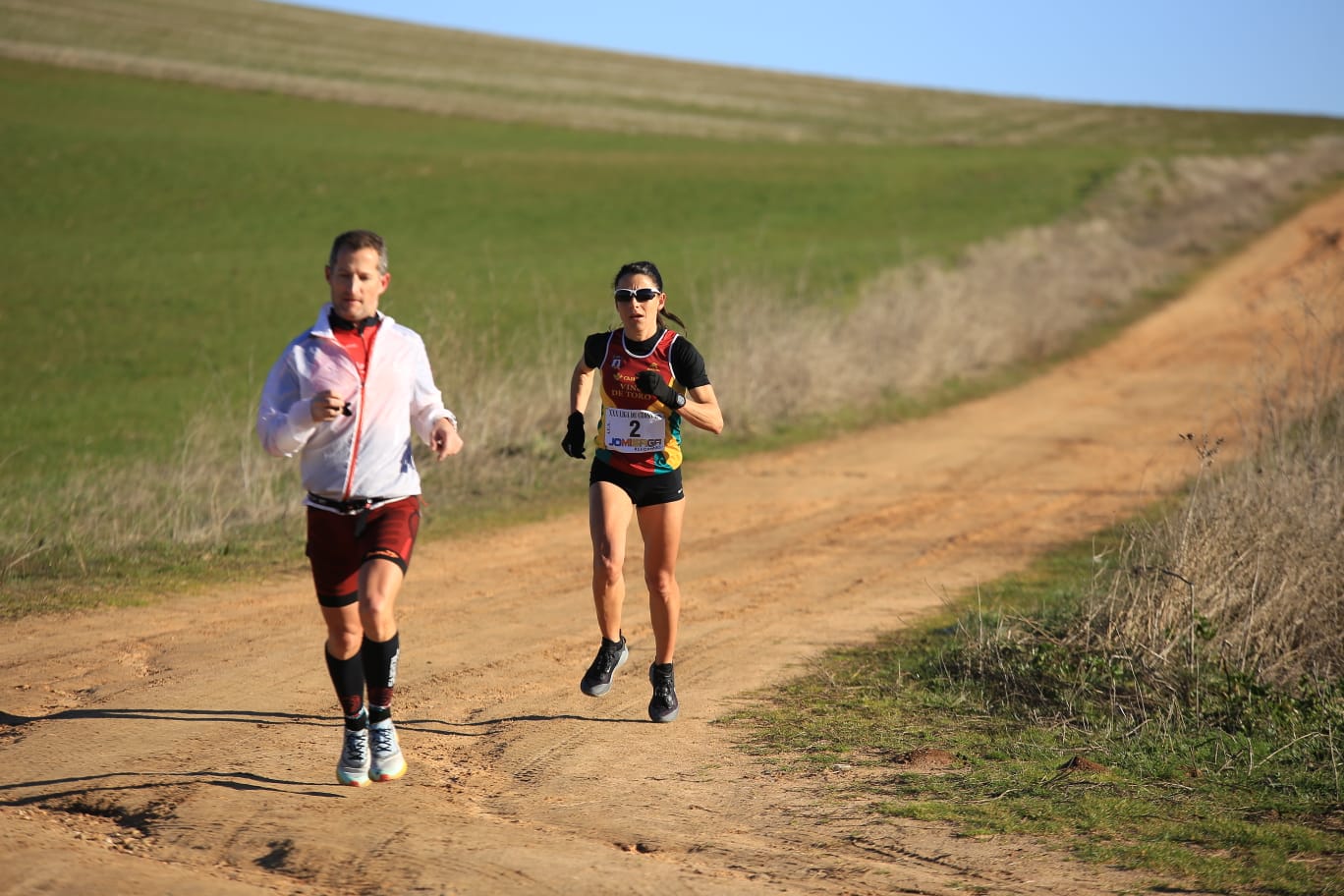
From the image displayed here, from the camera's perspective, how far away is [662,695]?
21.2 ft

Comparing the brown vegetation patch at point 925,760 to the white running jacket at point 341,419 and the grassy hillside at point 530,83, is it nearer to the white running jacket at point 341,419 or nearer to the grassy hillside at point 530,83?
the white running jacket at point 341,419

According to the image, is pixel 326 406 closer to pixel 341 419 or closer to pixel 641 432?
pixel 341 419

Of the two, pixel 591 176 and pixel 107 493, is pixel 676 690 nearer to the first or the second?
pixel 107 493

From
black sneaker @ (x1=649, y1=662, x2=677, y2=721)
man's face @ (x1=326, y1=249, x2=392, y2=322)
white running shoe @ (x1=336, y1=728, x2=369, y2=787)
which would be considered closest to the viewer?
man's face @ (x1=326, y1=249, x2=392, y2=322)

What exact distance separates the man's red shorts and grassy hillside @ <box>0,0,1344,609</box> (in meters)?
4.66

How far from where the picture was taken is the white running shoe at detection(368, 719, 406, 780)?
5.21 metres

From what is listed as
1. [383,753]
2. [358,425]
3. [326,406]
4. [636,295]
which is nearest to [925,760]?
[383,753]

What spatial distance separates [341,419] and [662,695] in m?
2.34

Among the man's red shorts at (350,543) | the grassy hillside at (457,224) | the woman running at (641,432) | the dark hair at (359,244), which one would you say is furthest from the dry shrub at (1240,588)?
the grassy hillside at (457,224)

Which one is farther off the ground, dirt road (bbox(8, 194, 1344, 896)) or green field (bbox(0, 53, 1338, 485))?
green field (bbox(0, 53, 1338, 485))

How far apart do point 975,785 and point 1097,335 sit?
21.6 m

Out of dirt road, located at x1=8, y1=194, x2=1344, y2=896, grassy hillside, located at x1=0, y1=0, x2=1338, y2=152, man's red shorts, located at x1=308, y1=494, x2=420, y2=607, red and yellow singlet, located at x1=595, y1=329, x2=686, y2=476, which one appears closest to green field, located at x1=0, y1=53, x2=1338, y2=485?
grassy hillside, located at x1=0, y1=0, x2=1338, y2=152

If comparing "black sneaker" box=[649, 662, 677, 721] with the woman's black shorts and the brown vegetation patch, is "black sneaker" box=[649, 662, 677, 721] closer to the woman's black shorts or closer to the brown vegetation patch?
the woman's black shorts

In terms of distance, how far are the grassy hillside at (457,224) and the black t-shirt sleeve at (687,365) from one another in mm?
5061
